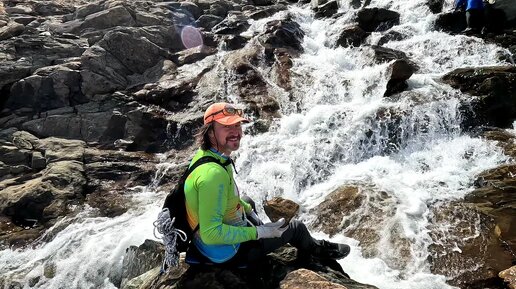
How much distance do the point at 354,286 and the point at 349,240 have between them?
3.92 metres

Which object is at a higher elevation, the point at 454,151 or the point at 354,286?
the point at 354,286

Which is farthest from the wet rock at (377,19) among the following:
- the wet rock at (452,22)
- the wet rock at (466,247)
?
the wet rock at (466,247)

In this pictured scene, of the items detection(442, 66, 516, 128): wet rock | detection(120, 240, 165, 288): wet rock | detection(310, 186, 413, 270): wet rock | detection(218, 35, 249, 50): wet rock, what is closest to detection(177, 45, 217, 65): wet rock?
detection(218, 35, 249, 50): wet rock

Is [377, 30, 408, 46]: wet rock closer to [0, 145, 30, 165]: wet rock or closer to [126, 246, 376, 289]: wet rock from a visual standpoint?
[0, 145, 30, 165]: wet rock

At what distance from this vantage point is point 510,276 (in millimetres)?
6391

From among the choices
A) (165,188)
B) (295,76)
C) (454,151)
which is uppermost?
(295,76)

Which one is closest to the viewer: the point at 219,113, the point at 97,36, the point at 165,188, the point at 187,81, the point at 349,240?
the point at 219,113

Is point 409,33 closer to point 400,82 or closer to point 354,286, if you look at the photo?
point 400,82

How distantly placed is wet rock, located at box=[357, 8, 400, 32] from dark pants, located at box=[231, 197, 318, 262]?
18359mm

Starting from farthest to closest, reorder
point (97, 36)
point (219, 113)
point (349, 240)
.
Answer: point (97, 36) → point (349, 240) → point (219, 113)

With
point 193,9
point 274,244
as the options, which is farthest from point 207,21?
point 274,244

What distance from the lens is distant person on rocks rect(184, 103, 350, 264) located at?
4043 mm

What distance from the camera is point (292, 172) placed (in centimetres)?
1228

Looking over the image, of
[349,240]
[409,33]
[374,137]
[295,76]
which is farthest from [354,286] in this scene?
[409,33]
